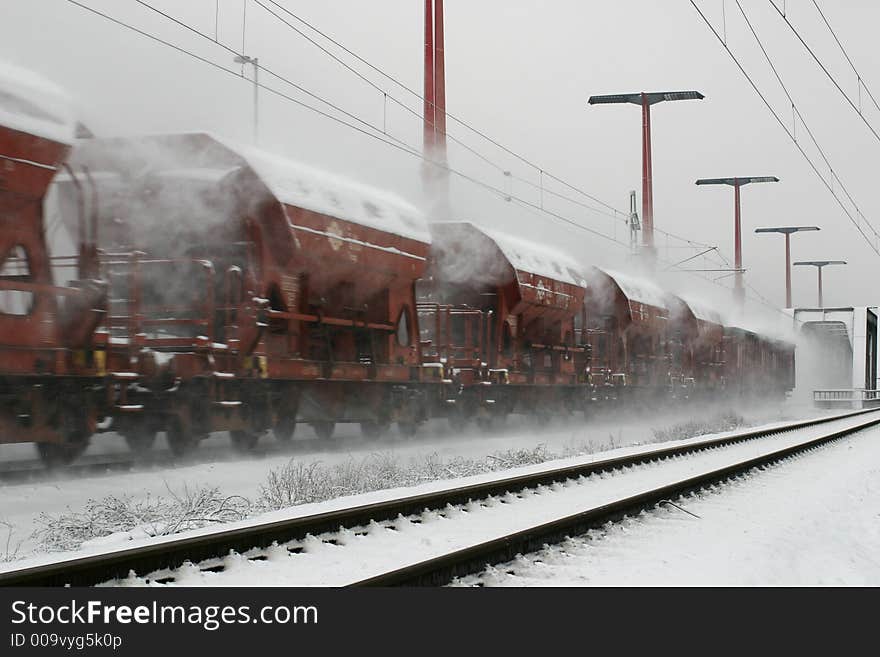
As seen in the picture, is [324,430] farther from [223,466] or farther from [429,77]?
[429,77]

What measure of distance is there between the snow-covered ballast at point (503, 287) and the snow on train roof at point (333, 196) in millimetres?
2321

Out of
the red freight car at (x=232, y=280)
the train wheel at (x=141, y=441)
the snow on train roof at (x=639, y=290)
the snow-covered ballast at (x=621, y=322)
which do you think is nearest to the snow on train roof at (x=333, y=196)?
the red freight car at (x=232, y=280)

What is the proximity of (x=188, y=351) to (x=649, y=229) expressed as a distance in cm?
2414

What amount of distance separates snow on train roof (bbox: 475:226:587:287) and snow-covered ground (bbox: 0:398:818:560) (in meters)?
3.48

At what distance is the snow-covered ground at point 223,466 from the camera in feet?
27.9

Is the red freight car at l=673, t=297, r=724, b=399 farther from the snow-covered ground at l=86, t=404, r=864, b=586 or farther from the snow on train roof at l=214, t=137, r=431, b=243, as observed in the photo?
the snow-covered ground at l=86, t=404, r=864, b=586

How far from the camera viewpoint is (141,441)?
11781 millimetres

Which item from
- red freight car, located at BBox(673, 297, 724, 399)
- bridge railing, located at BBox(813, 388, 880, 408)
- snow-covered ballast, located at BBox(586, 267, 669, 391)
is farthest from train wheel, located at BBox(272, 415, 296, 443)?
bridge railing, located at BBox(813, 388, 880, 408)

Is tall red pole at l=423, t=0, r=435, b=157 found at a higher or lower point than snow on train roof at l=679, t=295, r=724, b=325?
higher

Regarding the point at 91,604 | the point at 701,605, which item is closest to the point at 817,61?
the point at 701,605

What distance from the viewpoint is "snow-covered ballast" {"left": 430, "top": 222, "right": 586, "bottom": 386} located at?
19.4 meters

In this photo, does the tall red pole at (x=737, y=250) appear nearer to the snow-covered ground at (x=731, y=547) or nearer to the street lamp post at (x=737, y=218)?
the street lamp post at (x=737, y=218)

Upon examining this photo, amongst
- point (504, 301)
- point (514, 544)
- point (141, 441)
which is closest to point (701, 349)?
point (504, 301)

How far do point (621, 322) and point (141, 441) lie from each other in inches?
654
